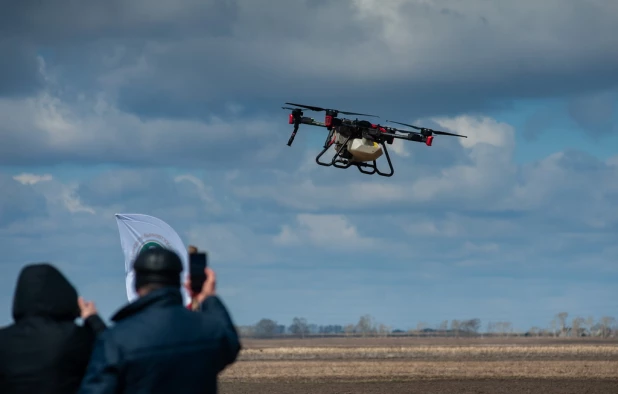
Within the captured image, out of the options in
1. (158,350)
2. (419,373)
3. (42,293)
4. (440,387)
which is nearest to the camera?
(158,350)

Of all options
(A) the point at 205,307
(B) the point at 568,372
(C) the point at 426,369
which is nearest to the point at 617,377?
(B) the point at 568,372

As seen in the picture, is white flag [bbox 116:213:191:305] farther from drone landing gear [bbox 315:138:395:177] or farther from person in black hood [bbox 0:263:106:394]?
drone landing gear [bbox 315:138:395:177]

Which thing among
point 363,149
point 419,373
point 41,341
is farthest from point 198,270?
point 419,373

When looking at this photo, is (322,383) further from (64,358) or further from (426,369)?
(64,358)

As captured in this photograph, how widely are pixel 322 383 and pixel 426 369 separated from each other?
11.3 meters

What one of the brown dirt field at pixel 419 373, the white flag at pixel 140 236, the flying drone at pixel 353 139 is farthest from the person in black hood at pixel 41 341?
the brown dirt field at pixel 419 373

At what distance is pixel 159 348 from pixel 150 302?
252 millimetres

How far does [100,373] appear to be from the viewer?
179 inches

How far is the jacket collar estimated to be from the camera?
4707mm

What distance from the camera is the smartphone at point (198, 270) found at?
529cm

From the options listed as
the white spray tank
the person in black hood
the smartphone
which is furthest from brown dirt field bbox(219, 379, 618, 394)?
the person in black hood

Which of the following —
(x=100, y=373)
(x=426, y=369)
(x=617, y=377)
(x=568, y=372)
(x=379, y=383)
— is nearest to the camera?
(x=100, y=373)

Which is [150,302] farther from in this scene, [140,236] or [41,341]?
[140,236]

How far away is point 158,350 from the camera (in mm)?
4590
